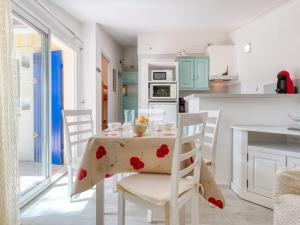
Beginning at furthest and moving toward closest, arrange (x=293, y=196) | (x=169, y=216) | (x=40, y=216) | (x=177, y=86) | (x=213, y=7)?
(x=177, y=86) < (x=213, y=7) < (x=40, y=216) < (x=169, y=216) < (x=293, y=196)

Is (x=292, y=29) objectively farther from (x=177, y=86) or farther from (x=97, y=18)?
(x=97, y=18)

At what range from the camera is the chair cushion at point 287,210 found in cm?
105

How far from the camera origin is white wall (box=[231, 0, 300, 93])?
10.3 feet

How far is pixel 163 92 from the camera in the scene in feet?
14.9

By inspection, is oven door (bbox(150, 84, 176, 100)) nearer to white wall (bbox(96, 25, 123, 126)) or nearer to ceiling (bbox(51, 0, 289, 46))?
white wall (bbox(96, 25, 123, 126))

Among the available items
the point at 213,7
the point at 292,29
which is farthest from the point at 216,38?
the point at 292,29

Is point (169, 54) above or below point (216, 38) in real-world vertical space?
below

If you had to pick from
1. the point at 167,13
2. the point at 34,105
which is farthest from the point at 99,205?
the point at 167,13

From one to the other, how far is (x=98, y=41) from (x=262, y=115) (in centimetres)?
313

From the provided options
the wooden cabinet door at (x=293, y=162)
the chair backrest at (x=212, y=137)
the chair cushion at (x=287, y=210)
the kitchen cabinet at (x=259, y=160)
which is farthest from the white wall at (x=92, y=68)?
the chair cushion at (x=287, y=210)

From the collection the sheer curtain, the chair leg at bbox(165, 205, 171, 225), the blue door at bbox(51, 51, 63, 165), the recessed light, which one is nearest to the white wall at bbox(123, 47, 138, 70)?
the blue door at bbox(51, 51, 63, 165)

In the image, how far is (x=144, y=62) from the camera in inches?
192

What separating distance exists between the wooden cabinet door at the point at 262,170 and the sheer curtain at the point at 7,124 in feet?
7.09

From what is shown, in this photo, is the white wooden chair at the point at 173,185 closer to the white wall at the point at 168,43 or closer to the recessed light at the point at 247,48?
the recessed light at the point at 247,48
